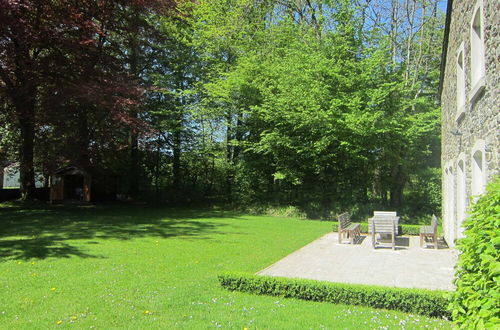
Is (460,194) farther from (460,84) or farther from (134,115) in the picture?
(134,115)

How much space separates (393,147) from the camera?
1961 centimetres

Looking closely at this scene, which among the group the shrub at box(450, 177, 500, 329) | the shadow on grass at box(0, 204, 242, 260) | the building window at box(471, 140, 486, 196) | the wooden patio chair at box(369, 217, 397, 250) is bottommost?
the shadow on grass at box(0, 204, 242, 260)

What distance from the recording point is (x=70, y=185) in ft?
81.1

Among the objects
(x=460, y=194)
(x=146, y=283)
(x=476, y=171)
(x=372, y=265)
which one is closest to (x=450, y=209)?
(x=460, y=194)

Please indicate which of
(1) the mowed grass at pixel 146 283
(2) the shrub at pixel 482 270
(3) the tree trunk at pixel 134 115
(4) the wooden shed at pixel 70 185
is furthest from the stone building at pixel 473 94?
(4) the wooden shed at pixel 70 185

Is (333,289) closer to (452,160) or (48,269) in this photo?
(48,269)

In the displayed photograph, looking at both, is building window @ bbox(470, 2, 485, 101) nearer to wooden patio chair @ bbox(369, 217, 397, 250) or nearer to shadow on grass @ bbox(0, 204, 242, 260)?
wooden patio chair @ bbox(369, 217, 397, 250)

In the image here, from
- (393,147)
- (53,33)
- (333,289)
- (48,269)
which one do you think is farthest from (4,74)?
(393,147)

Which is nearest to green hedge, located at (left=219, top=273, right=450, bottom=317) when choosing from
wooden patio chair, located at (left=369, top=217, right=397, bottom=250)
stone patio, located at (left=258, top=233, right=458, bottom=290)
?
stone patio, located at (left=258, top=233, right=458, bottom=290)

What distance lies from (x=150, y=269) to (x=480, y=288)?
6.44 m

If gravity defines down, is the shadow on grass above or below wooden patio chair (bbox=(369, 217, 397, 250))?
below

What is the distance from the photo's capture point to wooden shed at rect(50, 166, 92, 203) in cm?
2245

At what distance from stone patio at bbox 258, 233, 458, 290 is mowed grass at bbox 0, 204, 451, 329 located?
0.58m

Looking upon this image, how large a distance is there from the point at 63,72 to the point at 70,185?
9.46 m
